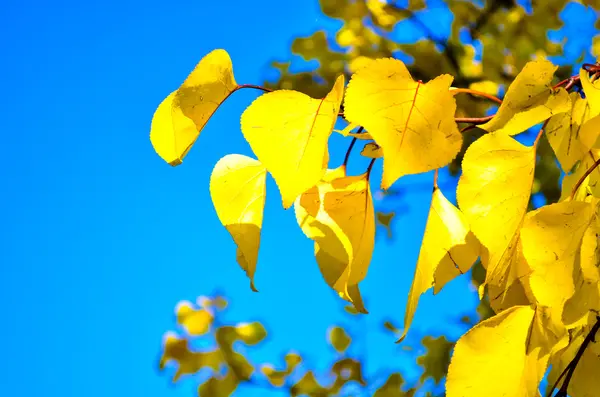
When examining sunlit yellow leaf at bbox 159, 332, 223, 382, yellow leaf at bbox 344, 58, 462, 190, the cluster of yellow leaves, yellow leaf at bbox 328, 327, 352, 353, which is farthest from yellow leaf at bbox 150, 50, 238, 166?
yellow leaf at bbox 328, 327, 352, 353

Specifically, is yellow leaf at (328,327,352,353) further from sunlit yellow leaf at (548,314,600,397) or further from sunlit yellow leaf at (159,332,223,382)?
sunlit yellow leaf at (548,314,600,397)

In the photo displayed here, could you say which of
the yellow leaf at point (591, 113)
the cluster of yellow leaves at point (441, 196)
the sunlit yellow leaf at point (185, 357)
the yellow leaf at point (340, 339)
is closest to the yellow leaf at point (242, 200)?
the cluster of yellow leaves at point (441, 196)

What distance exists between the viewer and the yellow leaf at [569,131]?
40cm

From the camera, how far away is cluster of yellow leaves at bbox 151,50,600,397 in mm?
344

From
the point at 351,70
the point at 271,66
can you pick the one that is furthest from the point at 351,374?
the point at 271,66

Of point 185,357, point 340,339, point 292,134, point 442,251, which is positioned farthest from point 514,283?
point 340,339

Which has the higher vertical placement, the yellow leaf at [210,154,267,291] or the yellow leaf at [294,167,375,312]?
the yellow leaf at [210,154,267,291]

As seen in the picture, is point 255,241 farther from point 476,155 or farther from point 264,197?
point 476,155

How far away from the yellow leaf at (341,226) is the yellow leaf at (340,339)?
106cm

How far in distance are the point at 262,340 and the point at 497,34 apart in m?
1.14

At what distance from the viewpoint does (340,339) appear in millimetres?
1454

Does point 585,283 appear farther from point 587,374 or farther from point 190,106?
point 190,106

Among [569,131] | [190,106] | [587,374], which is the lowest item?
[587,374]

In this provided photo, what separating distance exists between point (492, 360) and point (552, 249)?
2.8 inches
